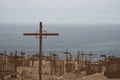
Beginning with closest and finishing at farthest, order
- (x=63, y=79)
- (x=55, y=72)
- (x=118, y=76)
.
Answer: (x=63, y=79), (x=118, y=76), (x=55, y=72)

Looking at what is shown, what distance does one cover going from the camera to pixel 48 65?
32.8 metres

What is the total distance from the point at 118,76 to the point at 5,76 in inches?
305

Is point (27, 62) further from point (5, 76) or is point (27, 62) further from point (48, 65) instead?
point (5, 76)

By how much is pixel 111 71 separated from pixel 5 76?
24.5ft

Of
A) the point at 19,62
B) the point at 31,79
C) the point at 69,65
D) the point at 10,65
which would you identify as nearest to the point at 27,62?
the point at 19,62

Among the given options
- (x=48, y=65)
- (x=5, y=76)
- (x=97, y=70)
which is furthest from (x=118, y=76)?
(x=48, y=65)

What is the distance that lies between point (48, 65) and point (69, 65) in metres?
3.07

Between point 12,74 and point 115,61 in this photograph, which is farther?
point 115,61

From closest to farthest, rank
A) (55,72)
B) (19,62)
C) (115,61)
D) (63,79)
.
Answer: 1. (63,79)
2. (115,61)
3. (55,72)
4. (19,62)

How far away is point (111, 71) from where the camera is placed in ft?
80.2

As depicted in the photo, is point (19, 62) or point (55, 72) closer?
point (55, 72)

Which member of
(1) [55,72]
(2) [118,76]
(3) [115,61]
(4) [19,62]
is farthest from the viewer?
(4) [19,62]

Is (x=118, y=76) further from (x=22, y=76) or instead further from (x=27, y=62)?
(x=27, y=62)

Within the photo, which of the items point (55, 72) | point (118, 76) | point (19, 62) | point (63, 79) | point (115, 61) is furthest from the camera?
point (19, 62)
